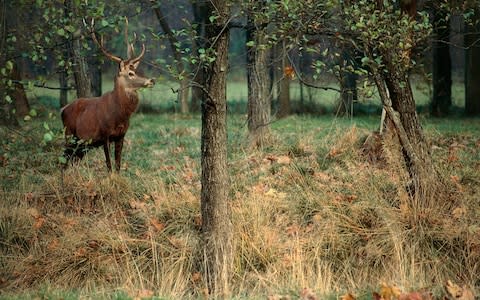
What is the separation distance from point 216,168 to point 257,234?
4.10 ft

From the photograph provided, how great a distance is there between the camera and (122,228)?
8.62 m

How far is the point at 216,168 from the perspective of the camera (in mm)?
6969

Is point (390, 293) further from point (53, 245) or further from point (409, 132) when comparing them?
point (53, 245)

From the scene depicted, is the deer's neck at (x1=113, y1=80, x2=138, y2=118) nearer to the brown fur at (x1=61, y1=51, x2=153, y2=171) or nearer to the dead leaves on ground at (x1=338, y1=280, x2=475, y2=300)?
the brown fur at (x1=61, y1=51, x2=153, y2=171)

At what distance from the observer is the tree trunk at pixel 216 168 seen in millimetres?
6781

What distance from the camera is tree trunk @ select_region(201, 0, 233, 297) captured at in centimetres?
678

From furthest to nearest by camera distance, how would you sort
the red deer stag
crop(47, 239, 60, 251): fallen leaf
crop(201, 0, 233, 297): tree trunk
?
1. the red deer stag
2. crop(47, 239, 60, 251): fallen leaf
3. crop(201, 0, 233, 297): tree trunk

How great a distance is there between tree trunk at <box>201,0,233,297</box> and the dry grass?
0.69ft

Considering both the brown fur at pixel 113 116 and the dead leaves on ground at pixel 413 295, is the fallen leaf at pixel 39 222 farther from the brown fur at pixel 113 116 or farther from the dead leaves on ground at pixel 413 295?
the dead leaves on ground at pixel 413 295

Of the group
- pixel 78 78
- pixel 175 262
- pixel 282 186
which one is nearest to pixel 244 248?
pixel 175 262

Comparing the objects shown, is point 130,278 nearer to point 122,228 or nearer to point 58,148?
point 122,228

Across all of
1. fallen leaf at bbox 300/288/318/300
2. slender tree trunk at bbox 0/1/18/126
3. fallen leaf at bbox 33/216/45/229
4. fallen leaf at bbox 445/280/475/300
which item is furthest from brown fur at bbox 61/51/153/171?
fallen leaf at bbox 445/280/475/300

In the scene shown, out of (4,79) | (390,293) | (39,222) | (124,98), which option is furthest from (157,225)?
(390,293)

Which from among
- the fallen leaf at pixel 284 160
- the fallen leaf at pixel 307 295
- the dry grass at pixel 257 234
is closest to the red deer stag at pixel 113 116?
the dry grass at pixel 257 234
